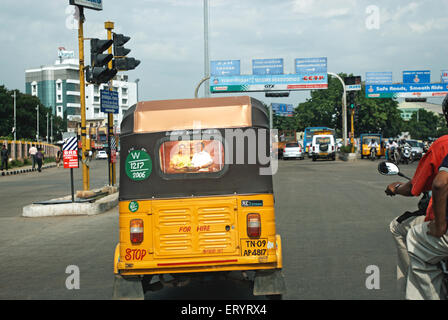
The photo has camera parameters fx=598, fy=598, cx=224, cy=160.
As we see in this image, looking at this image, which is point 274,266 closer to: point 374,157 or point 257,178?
point 257,178

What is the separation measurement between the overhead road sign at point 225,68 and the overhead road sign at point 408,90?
12.6 m

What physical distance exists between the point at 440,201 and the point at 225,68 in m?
45.0

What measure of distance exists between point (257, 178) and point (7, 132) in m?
98.2

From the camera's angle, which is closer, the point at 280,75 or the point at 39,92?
the point at 280,75

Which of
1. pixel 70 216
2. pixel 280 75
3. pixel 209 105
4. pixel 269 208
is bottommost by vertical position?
pixel 70 216

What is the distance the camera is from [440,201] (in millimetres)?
3521

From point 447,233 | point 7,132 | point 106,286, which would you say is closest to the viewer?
point 447,233

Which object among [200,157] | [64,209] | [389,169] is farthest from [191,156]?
[64,209]

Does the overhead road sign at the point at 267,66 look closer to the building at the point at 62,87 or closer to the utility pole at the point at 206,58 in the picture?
the utility pole at the point at 206,58

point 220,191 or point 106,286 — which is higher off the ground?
point 220,191

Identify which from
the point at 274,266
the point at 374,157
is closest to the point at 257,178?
the point at 274,266

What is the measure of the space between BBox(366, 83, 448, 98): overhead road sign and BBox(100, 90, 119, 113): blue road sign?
38017 mm

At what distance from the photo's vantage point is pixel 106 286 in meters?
6.73

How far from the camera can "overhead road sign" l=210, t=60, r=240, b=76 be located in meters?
47.7
